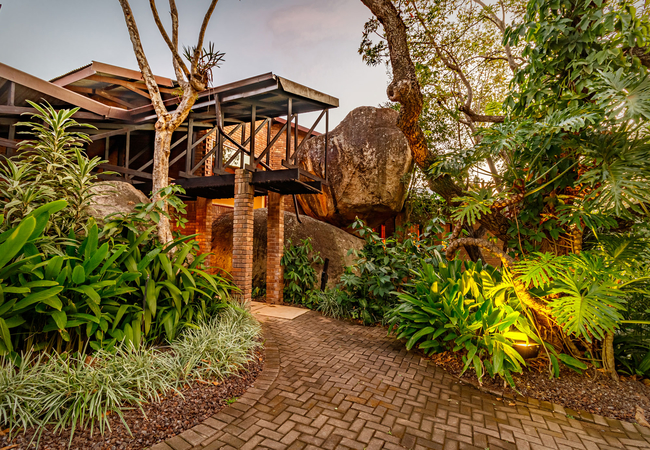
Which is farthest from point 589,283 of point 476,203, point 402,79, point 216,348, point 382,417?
point 402,79

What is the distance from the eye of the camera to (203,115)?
6781mm

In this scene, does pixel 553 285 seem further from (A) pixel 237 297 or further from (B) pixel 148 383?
(A) pixel 237 297

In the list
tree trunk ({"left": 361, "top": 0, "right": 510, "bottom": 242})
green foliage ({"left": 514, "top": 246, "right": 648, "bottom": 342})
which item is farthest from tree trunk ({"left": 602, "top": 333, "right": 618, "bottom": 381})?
tree trunk ({"left": 361, "top": 0, "right": 510, "bottom": 242})

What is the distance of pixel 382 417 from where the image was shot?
2.37 m

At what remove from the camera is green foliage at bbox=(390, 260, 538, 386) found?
293 cm

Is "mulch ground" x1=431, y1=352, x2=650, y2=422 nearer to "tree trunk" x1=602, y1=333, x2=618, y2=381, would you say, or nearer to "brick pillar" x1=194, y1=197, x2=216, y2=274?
"tree trunk" x1=602, y1=333, x2=618, y2=381

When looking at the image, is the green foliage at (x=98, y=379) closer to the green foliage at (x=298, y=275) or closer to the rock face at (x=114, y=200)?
the rock face at (x=114, y=200)

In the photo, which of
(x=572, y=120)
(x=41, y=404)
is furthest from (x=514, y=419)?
(x=41, y=404)

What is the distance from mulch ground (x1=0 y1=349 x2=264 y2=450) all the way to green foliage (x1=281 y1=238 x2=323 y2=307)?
3710mm

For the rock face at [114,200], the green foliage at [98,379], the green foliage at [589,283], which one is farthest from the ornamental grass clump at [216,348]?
the green foliage at [589,283]

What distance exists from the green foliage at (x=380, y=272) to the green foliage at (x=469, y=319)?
96 centimetres

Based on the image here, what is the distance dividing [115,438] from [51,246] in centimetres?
179

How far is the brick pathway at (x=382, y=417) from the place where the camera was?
2066mm

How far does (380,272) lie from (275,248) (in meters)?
2.70
